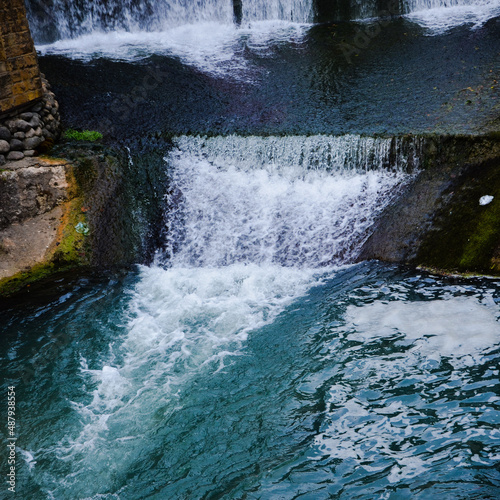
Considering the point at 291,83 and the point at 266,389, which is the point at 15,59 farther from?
the point at 266,389

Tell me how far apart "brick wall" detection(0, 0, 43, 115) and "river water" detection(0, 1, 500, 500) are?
8.49 feet

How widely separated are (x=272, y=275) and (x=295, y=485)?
3.87 m

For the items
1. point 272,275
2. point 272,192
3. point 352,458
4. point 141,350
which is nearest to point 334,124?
point 272,192

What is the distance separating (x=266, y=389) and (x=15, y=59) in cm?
652

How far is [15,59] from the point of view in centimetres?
843

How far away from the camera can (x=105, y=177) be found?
9.14 m

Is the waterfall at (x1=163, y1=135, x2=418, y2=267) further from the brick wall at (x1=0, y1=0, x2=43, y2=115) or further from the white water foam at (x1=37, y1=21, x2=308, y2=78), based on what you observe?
the white water foam at (x1=37, y1=21, x2=308, y2=78)

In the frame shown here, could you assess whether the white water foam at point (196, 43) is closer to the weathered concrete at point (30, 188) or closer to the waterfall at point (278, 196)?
the waterfall at point (278, 196)

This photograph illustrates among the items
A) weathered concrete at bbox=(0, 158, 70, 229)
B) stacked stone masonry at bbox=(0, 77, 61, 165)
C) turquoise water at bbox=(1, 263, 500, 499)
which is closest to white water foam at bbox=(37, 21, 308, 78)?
stacked stone masonry at bbox=(0, 77, 61, 165)

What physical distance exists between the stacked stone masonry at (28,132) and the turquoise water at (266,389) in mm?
2594

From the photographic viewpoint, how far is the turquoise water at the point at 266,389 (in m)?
4.89

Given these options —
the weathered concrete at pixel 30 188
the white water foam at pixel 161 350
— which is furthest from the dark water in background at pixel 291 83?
the white water foam at pixel 161 350

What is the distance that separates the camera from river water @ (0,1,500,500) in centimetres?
498

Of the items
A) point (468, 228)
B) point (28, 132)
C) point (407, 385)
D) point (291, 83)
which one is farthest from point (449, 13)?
point (407, 385)
